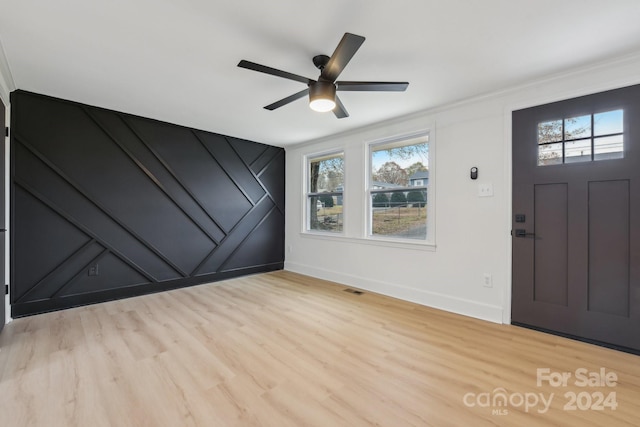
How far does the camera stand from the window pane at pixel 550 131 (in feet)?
8.74

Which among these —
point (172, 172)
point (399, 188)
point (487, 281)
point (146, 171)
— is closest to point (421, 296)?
point (487, 281)

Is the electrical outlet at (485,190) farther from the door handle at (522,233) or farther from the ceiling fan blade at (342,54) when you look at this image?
the ceiling fan blade at (342,54)

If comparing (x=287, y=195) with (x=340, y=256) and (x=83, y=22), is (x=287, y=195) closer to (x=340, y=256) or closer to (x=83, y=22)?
(x=340, y=256)

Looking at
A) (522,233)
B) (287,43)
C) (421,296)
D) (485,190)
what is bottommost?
(421,296)

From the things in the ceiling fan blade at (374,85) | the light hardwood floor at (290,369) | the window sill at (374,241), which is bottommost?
the light hardwood floor at (290,369)

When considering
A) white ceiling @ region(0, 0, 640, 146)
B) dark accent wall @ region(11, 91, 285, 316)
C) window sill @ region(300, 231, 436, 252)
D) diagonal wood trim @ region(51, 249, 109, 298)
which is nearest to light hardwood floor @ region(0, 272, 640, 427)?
diagonal wood trim @ region(51, 249, 109, 298)

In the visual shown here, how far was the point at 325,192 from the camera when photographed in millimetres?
4988

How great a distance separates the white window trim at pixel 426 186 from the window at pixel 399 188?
0.05ft

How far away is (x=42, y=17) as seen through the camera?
1.84 meters

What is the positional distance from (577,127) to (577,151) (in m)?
0.22

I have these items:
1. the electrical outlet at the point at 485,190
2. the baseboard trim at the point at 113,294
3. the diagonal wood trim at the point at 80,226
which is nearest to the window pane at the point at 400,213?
the electrical outlet at the point at 485,190

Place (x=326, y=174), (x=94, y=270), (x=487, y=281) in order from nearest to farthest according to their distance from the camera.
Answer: (x=487, y=281) < (x=94, y=270) < (x=326, y=174)

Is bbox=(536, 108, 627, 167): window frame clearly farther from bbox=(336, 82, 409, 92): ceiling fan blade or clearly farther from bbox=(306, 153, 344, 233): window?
bbox=(306, 153, 344, 233): window

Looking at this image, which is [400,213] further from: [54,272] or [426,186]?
[54,272]
